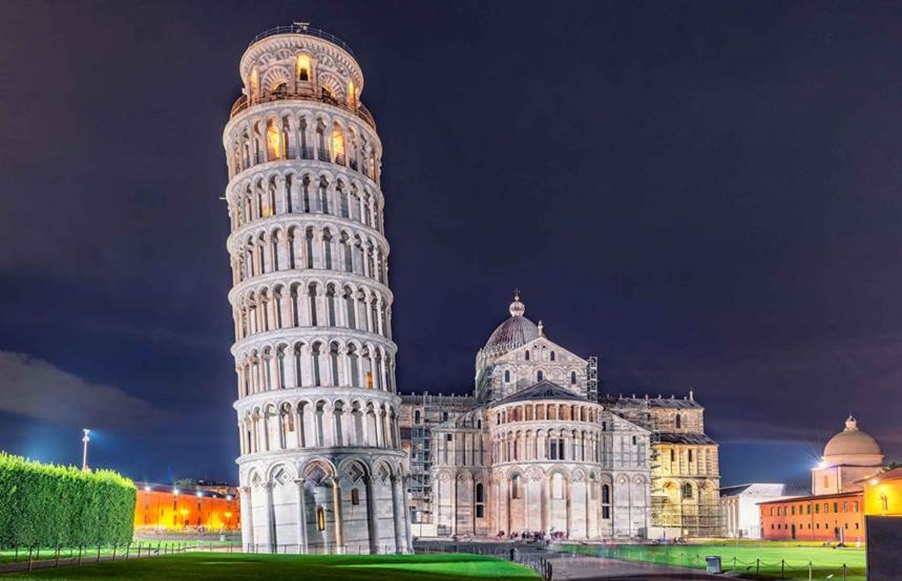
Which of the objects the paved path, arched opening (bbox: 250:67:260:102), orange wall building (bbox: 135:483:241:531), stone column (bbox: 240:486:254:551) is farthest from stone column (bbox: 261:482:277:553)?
orange wall building (bbox: 135:483:241:531)

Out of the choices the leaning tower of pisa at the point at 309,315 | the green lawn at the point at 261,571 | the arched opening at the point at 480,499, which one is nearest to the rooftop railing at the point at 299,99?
the leaning tower of pisa at the point at 309,315

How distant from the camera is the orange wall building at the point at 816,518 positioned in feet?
278

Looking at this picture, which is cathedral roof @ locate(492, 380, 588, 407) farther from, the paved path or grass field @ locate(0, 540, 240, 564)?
the paved path

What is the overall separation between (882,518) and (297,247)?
43091mm

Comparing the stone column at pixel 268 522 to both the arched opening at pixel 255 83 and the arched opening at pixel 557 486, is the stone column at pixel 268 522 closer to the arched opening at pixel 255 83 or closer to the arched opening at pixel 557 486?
the arched opening at pixel 255 83

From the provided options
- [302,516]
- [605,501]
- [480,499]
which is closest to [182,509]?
[480,499]

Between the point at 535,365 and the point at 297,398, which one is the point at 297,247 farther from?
the point at 535,365

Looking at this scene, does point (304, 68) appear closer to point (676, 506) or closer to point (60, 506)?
point (60, 506)

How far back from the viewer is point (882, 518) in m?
22.5

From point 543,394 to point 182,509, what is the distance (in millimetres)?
48955

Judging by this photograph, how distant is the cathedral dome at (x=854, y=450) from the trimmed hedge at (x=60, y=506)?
89.2 metres

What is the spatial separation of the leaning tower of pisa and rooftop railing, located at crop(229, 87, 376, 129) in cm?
14

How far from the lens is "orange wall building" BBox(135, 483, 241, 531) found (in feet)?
314

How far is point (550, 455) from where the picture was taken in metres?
87.2
